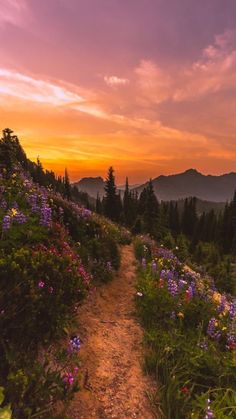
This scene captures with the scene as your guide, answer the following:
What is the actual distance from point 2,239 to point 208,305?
4.84m

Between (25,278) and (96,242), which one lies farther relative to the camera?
(96,242)

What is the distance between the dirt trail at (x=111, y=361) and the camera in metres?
4.54

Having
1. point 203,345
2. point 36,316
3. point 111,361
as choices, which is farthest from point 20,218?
point 203,345

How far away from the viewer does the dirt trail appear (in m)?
4.54

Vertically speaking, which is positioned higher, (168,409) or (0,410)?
(0,410)

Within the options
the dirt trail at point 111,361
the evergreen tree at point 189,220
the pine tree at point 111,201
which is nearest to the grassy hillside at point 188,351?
the dirt trail at point 111,361

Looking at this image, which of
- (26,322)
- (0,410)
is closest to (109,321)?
(26,322)

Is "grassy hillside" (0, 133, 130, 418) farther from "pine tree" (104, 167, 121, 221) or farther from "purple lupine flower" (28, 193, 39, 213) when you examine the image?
"pine tree" (104, 167, 121, 221)

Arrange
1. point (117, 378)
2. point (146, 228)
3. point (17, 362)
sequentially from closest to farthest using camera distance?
point (17, 362) < point (117, 378) < point (146, 228)

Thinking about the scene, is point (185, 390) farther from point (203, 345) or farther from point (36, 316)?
point (36, 316)

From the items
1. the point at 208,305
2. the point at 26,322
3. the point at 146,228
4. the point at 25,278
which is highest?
the point at 25,278

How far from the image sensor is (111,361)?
18.1ft

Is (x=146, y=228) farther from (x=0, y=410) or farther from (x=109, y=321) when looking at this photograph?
(x=0, y=410)

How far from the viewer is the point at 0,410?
3232 mm
